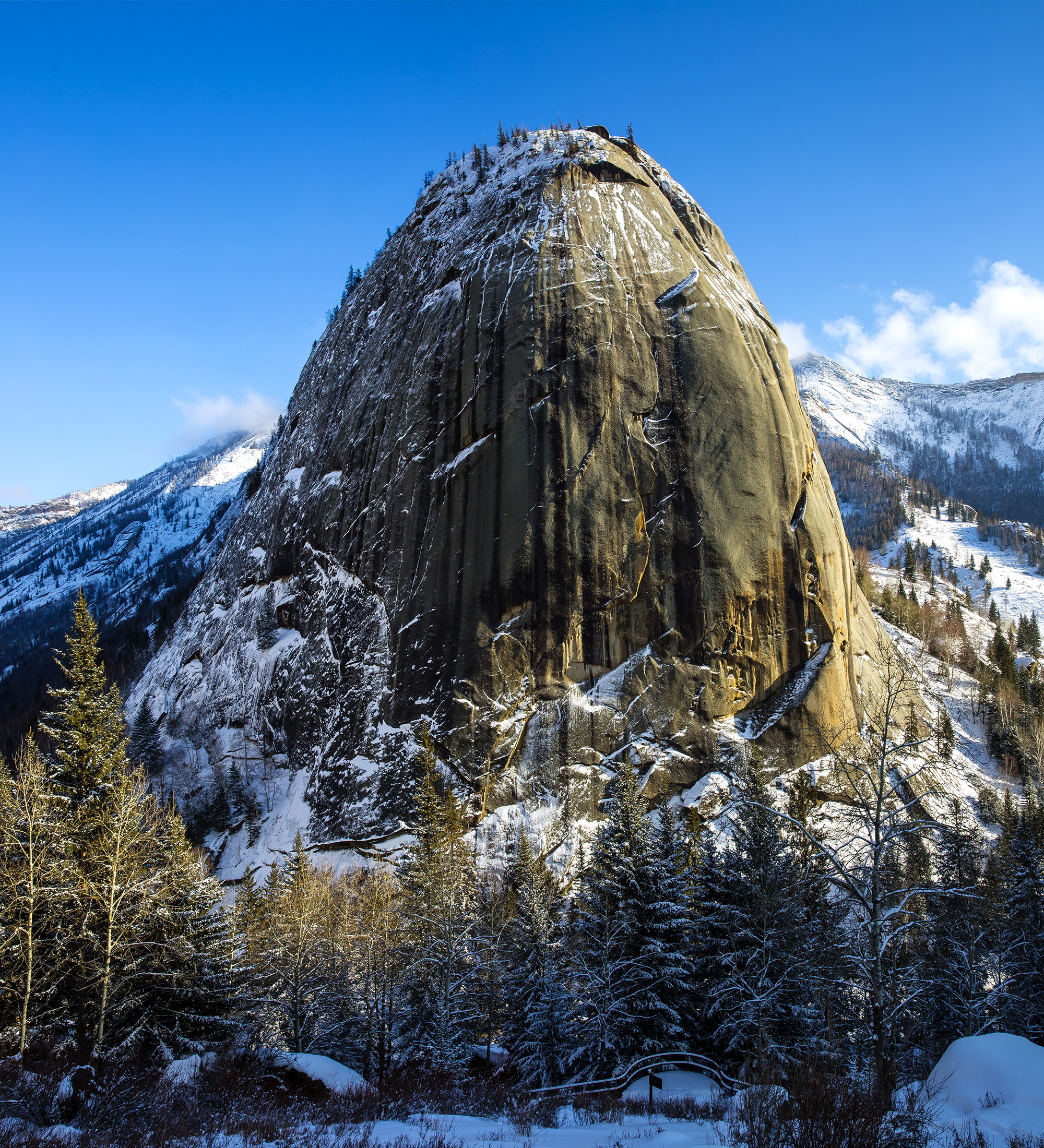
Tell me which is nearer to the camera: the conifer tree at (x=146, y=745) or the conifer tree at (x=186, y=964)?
the conifer tree at (x=186, y=964)

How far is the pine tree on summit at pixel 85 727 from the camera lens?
754 inches

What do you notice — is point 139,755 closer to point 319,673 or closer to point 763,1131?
point 319,673

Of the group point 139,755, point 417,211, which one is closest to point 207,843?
point 139,755

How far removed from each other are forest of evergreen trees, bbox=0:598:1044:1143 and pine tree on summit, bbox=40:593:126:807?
8 cm

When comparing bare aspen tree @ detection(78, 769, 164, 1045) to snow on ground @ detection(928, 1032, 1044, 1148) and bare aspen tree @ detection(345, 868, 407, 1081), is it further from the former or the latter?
snow on ground @ detection(928, 1032, 1044, 1148)

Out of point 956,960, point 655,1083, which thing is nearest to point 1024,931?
point 956,960

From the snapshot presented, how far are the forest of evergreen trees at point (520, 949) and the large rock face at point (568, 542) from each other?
11789 millimetres

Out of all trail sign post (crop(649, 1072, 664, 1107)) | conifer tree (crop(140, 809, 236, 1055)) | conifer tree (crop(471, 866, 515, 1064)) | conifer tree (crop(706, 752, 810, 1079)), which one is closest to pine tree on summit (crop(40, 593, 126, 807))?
conifer tree (crop(140, 809, 236, 1055))

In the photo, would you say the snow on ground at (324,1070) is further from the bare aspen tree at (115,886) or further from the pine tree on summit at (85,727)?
the pine tree on summit at (85,727)

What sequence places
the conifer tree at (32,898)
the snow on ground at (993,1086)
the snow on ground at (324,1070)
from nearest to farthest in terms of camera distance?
the snow on ground at (993,1086)
the snow on ground at (324,1070)
the conifer tree at (32,898)

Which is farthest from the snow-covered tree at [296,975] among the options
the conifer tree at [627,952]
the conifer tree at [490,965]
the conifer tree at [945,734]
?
the conifer tree at [945,734]

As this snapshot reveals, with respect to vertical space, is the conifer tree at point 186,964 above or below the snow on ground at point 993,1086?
below

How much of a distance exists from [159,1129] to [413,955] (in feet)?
57.8

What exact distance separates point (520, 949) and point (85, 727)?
15.4m
